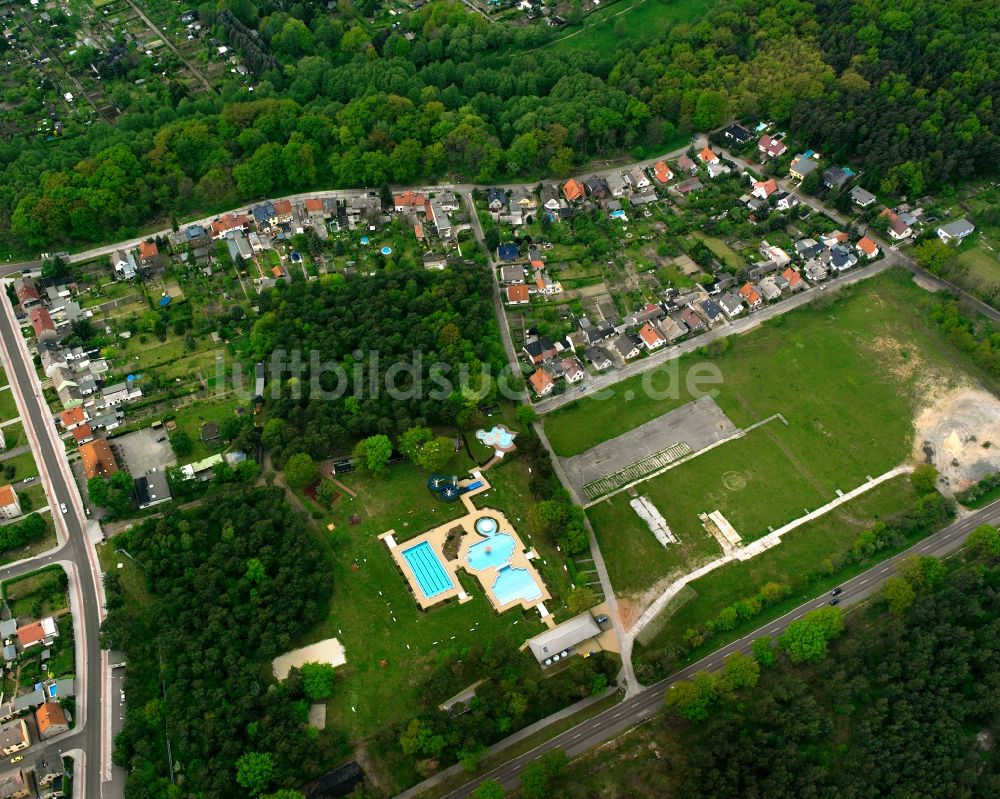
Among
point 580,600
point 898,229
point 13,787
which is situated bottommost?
point 580,600

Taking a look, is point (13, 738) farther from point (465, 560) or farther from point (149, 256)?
point (149, 256)

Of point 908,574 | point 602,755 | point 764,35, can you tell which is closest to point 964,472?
point 908,574

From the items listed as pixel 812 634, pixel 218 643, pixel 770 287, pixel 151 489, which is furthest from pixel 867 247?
pixel 151 489

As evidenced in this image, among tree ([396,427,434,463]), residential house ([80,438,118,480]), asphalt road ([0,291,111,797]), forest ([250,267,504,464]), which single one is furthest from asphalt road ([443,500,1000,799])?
residential house ([80,438,118,480])

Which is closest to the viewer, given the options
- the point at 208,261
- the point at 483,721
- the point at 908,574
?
the point at 483,721

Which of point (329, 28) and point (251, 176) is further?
point (329, 28)

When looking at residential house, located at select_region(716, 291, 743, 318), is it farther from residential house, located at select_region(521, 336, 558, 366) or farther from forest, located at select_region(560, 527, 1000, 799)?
forest, located at select_region(560, 527, 1000, 799)

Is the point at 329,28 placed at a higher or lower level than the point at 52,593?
higher

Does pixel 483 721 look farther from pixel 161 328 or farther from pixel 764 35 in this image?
pixel 764 35
